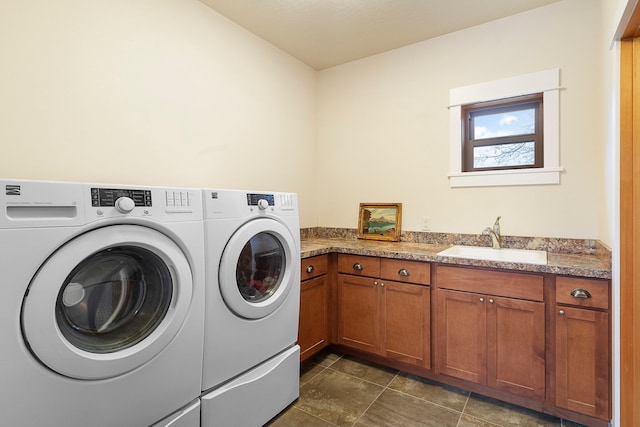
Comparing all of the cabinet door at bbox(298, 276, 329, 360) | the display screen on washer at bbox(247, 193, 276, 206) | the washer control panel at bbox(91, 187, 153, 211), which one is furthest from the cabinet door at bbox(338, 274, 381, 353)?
the washer control panel at bbox(91, 187, 153, 211)

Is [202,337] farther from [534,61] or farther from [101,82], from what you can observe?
[534,61]

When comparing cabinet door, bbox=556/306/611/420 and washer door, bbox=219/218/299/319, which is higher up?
washer door, bbox=219/218/299/319

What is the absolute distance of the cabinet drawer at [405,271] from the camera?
2.08m

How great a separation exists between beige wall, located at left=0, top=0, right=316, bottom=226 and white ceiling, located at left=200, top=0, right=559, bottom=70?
0.16 metres

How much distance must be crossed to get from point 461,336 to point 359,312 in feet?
2.29

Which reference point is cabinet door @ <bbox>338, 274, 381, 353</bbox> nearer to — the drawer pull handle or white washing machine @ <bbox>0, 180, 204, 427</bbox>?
the drawer pull handle

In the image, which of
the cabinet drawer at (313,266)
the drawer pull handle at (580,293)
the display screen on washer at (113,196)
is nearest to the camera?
the display screen on washer at (113,196)

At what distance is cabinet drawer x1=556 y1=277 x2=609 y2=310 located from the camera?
1.57 meters

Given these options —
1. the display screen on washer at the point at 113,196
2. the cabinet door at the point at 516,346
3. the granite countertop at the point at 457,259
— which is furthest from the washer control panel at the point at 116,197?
the cabinet door at the point at 516,346

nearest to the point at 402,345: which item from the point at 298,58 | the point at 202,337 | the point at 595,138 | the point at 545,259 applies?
the point at 545,259

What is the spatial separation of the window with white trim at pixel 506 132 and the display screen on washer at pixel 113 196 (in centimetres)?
213

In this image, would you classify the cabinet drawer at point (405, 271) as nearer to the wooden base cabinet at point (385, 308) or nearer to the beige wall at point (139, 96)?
the wooden base cabinet at point (385, 308)

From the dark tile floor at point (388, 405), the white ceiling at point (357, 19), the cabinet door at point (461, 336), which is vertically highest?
the white ceiling at point (357, 19)

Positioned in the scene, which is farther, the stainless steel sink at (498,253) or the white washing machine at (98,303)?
the stainless steel sink at (498,253)
